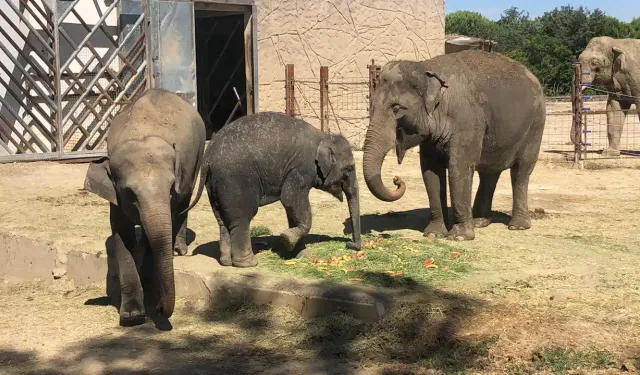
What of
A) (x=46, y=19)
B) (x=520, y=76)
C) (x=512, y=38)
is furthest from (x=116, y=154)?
(x=512, y=38)

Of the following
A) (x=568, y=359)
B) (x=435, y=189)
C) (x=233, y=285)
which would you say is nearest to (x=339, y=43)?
(x=435, y=189)

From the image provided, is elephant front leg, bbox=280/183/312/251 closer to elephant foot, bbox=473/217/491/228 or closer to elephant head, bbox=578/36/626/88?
elephant foot, bbox=473/217/491/228

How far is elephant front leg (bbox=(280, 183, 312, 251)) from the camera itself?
7.41 metres

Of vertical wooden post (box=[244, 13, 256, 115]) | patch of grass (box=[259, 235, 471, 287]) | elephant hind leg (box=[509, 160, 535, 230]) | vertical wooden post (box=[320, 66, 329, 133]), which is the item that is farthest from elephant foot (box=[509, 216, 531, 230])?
vertical wooden post (box=[244, 13, 256, 115])

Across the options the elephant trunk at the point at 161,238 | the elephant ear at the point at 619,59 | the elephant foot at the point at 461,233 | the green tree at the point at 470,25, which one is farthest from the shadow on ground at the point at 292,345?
the green tree at the point at 470,25

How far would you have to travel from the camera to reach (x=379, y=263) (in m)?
7.41

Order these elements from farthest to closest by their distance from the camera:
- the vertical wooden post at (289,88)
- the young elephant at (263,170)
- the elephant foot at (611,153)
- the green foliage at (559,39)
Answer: the green foliage at (559,39), the vertical wooden post at (289,88), the elephant foot at (611,153), the young elephant at (263,170)

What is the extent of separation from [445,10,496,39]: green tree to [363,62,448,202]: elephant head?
149 ft

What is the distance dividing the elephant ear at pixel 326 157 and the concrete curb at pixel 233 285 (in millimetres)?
1000

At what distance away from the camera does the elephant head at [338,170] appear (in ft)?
24.6

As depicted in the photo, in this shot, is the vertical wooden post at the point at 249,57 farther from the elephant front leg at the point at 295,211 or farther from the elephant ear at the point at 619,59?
the elephant front leg at the point at 295,211

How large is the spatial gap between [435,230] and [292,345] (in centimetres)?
327

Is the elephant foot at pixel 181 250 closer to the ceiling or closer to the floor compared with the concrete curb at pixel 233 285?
closer to the ceiling

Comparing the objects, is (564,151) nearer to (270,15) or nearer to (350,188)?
(270,15)
